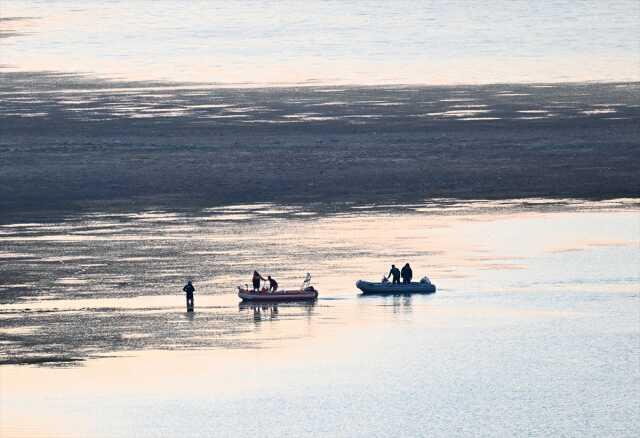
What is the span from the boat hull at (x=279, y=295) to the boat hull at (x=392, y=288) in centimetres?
155

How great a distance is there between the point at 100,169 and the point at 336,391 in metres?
29.3

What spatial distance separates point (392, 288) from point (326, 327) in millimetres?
4337

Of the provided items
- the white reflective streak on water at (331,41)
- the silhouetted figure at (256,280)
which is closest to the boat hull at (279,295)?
the silhouetted figure at (256,280)

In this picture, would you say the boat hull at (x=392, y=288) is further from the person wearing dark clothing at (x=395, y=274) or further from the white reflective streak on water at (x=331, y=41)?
the white reflective streak on water at (x=331, y=41)

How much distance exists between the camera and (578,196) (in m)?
61.9

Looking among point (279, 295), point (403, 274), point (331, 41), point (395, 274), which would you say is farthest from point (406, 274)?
point (331, 41)

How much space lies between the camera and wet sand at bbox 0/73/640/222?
63188 millimetres

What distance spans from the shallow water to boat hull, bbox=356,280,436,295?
0.37 m

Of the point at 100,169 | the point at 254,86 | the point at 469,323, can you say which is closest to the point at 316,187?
the point at 100,169

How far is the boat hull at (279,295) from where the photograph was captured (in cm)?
4696

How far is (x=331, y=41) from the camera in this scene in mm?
136750

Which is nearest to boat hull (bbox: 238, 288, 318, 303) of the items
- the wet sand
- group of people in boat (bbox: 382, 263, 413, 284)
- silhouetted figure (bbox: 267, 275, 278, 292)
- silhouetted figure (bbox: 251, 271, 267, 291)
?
silhouetted figure (bbox: 267, 275, 278, 292)

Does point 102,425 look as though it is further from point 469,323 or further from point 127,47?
point 127,47

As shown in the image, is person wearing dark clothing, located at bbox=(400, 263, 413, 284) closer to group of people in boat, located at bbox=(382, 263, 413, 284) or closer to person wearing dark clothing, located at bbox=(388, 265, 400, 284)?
group of people in boat, located at bbox=(382, 263, 413, 284)
